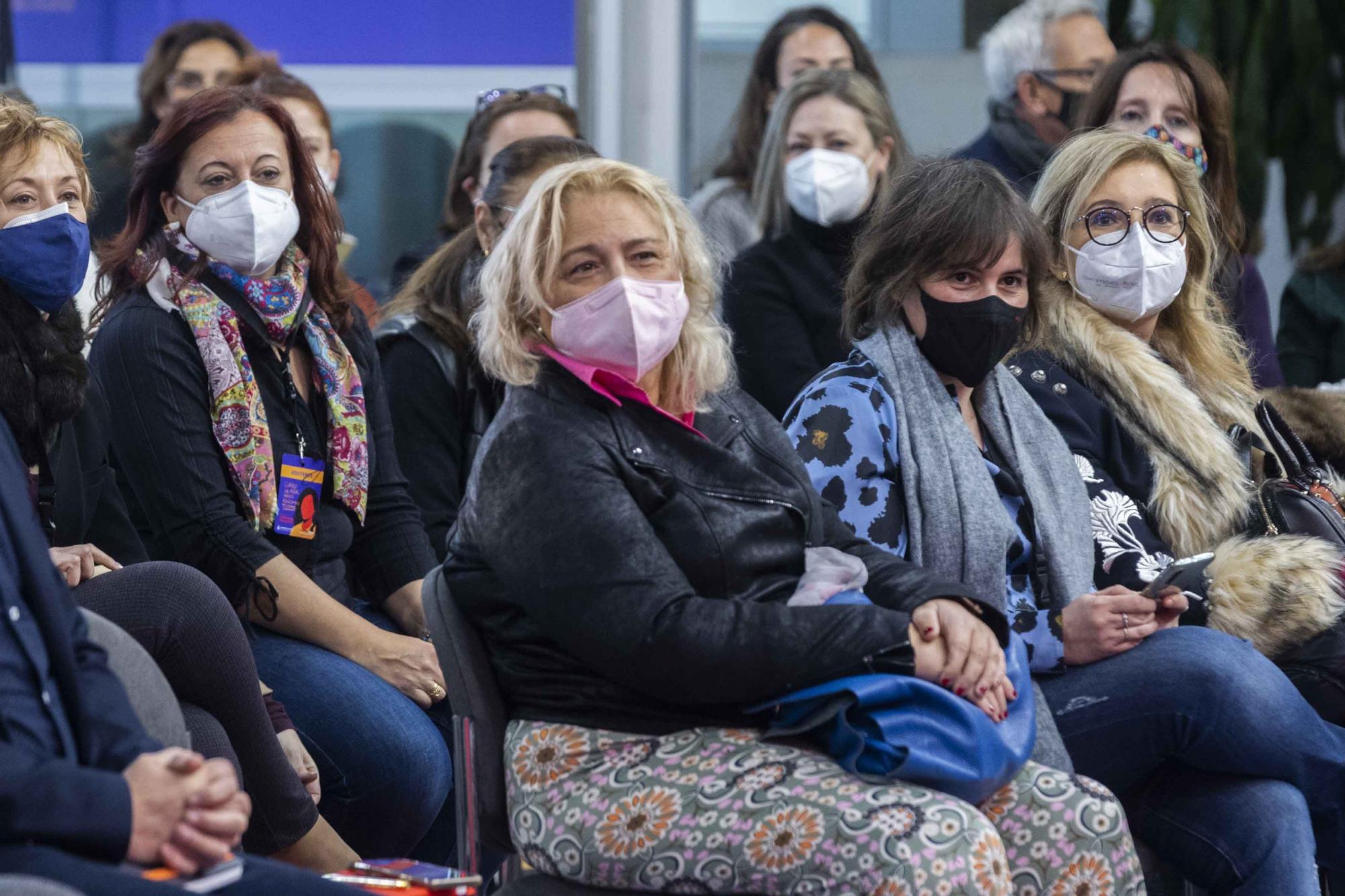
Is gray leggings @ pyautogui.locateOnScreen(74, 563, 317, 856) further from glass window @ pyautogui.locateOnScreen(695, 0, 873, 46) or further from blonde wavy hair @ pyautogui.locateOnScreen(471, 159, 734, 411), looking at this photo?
glass window @ pyautogui.locateOnScreen(695, 0, 873, 46)

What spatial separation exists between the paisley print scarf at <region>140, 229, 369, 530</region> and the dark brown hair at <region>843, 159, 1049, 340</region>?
1.09 metres

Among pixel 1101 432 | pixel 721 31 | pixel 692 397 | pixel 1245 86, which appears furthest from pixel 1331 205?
pixel 692 397

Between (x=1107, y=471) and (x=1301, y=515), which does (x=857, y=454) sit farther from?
(x=1301, y=515)

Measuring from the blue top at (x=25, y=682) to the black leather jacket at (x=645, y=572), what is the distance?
0.67 metres

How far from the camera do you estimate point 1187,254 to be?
3957 millimetres

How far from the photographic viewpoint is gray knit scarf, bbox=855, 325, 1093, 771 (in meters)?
3.11

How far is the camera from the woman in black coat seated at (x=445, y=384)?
408 centimetres

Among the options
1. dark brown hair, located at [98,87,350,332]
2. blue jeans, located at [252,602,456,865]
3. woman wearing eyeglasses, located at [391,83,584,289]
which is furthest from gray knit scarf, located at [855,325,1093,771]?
woman wearing eyeglasses, located at [391,83,584,289]

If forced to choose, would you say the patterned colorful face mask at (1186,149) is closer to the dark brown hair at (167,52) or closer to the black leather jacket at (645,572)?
the black leather jacket at (645,572)

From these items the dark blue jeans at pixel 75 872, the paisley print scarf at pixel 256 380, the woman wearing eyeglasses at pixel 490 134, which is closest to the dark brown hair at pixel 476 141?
the woman wearing eyeglasses at pixel 490 134

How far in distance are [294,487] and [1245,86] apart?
4.65 m

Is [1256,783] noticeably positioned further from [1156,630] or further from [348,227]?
[348,227]

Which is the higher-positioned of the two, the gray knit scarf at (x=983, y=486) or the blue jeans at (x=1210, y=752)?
the gray knit scarf at (x=983, y=486)

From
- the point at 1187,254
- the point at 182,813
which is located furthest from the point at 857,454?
the point at 182,813
